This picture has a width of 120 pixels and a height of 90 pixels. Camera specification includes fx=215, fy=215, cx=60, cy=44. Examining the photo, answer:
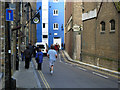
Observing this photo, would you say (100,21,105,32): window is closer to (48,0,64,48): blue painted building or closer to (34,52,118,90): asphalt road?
(34,52,118,90): asphalt road

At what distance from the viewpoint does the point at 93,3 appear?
61.6 ft

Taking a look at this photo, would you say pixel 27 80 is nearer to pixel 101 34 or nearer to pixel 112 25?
pixel 112 25

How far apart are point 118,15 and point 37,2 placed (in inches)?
1323

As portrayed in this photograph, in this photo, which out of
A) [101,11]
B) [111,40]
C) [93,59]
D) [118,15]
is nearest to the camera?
[118,15]

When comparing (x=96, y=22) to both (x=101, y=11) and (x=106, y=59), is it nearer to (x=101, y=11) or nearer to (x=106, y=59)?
(x=101, y=11)

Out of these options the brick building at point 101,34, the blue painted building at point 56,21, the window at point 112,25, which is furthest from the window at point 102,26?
the blue painted building at point 56,21

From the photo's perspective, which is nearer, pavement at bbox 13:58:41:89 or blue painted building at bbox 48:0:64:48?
pavement at bbox 13:58:41:89

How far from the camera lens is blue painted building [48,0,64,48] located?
4538cm

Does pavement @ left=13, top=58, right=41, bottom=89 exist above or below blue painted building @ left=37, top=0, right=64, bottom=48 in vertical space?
below

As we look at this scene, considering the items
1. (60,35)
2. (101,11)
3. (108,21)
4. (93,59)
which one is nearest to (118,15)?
(108,21)

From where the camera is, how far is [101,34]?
1669cm

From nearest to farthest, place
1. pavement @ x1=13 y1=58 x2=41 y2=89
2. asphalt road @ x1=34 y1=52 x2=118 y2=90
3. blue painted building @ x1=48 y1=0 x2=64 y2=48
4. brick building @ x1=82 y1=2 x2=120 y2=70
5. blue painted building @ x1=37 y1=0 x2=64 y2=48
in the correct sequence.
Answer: pavement @ x1=13 y1=58 x2=41 y2=89, asphalt road @ x1=34 y1=52 x2=118 y2=90, brick building @ x1=82 y1=2 x2=120 y2=70, blue painted building @ x1=37 y1=0 x2=64 y2=48, blue painted building @ x1=48 y1=0 x2=64 y2=48

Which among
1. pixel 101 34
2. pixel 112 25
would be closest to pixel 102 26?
pixel 101 34

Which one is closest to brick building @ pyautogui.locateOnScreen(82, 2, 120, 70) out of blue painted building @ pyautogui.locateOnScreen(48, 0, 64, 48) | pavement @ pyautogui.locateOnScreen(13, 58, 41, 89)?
pavement @ pyautogui.locateOnScreen(13, 58, 41, 89)
